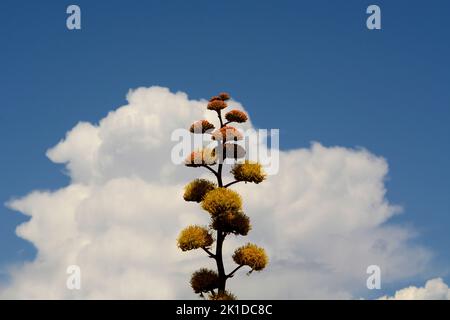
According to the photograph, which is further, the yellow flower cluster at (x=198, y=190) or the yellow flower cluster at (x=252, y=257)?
the yellow flower cluster at (x=198, y=190)

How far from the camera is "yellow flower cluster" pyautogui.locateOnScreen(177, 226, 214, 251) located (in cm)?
1645

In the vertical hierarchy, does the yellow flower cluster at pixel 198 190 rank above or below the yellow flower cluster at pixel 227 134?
below

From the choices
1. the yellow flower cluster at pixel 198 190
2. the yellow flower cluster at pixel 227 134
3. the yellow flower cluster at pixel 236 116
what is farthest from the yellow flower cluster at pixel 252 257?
the yellow flower cluster at pixel 236 116

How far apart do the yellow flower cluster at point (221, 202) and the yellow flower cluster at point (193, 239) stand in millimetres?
709

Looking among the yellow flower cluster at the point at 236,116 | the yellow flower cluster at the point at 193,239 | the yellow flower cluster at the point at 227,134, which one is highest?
the yellow flower cluster at the point at 236,116

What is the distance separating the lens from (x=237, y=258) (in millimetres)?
16688

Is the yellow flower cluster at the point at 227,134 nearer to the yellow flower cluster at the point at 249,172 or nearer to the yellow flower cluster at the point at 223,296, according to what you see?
the yellow flower cluster at the point at 249,172

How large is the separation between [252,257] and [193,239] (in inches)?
70.3

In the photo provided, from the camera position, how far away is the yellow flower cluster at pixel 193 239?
1645 centimetres

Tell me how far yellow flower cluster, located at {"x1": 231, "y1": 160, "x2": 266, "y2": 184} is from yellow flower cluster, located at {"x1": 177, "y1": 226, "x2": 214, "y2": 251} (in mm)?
1912
